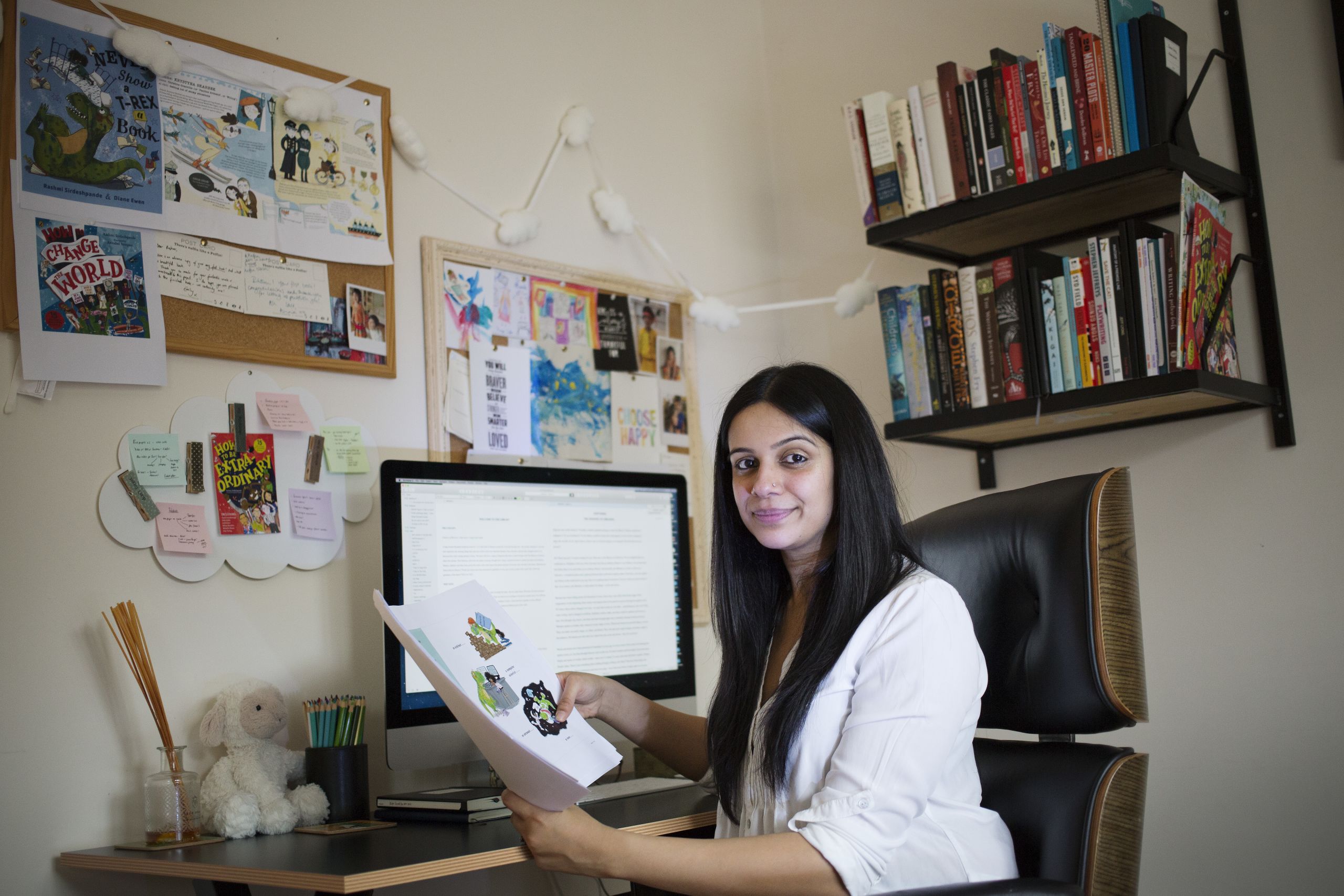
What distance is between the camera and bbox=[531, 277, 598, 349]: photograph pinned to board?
207cm

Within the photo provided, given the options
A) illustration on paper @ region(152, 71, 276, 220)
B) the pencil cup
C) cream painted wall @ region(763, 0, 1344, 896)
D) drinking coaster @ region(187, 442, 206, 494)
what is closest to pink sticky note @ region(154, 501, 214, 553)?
drinking coaster @ region(187, 442, 206, 494)

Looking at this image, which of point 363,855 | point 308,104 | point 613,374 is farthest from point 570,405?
point 363,855

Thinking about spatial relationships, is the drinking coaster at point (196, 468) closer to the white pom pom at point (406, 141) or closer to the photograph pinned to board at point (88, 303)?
the photograph pinned to board at point (88, 303)

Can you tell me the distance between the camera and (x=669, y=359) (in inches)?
89.9

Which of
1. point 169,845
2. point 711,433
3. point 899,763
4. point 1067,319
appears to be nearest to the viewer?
point 899,763

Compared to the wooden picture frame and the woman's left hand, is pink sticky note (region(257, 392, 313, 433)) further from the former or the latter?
the woman's left hand

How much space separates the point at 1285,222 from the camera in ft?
5.86

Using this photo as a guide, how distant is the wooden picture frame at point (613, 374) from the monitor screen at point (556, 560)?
15 centimetres

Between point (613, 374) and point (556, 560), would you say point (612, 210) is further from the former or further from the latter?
point (556, 560)

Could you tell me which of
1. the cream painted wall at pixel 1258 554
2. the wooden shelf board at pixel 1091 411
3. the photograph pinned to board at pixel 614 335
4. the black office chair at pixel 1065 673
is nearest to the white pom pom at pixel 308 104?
the photograph pinned to board at pixel 614 335

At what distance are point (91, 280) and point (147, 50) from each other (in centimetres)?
35

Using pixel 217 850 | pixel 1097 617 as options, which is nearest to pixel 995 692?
pixel 1097 617

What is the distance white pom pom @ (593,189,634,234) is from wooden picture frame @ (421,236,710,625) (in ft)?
0.34

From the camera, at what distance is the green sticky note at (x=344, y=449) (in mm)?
1733
